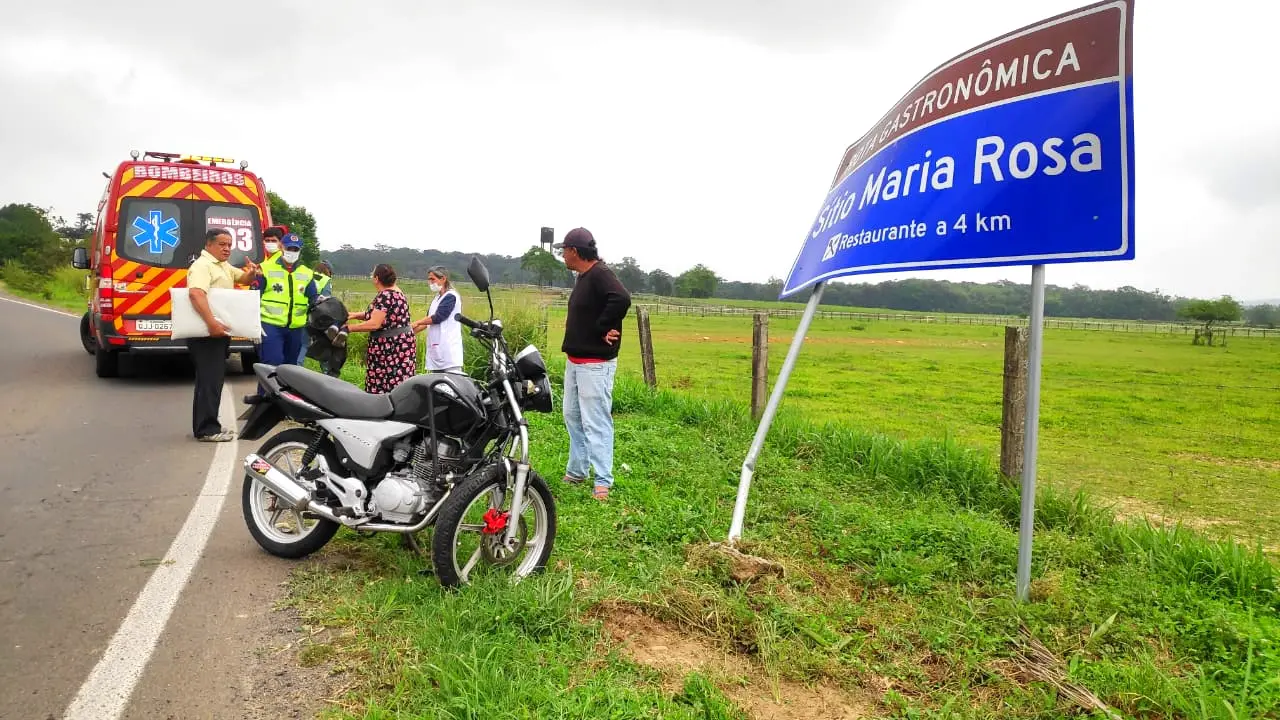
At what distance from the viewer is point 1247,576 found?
13.9 feet

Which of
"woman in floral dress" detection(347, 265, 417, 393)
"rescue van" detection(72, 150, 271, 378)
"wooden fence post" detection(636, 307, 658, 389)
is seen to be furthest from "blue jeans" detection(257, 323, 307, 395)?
"wooden fence post" detection(636, 307, 658, 389)

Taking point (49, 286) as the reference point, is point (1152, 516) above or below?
below

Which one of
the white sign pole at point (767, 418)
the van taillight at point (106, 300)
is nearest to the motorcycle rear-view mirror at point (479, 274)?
the white sign pole at point (767, 418)

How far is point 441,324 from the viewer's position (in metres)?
8.20

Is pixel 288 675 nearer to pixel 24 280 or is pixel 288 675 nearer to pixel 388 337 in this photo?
pixel 388 337

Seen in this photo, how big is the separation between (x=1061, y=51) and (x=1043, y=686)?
9.43 feet

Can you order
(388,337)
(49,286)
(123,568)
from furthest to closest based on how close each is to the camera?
1. (49,286)
2. (388,337)
3. (123,568)

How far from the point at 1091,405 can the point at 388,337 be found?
683 inches

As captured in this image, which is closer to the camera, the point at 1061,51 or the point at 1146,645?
the point at 1146,645

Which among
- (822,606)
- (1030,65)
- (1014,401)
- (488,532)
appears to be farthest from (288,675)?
(1014,401)

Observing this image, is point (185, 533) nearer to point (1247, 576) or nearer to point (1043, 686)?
point (1043, 686)

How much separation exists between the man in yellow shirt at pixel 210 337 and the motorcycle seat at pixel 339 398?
348 centimetres

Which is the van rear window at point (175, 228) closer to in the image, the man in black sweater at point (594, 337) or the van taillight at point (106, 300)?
the van taillight at point (106, 300)

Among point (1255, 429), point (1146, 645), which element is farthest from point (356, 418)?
point (1255, 429)
